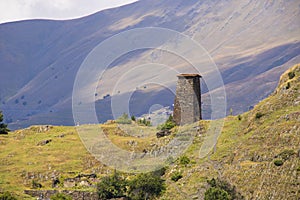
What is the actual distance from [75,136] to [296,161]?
4474 cm

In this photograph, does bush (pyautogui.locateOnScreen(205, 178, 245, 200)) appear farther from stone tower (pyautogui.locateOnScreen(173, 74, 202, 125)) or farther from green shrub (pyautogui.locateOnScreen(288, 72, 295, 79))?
green shrub (pyautogui.locateOnScreen(288, 72, 295, 79))

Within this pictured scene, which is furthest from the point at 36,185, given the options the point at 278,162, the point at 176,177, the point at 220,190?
the point at 278,162

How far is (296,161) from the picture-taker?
236 feet

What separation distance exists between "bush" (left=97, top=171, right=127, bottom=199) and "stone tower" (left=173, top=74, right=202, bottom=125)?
23009mm

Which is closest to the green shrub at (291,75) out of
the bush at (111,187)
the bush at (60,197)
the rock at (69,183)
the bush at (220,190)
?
the bush at (220,190)

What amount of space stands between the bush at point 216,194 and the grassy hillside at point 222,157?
217 cm

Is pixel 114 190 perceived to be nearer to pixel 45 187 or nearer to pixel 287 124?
pixel 45 187

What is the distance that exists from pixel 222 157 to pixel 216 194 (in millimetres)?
11897

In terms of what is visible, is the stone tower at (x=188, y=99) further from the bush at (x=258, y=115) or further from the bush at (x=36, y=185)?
the bush at (x=36, y=185)

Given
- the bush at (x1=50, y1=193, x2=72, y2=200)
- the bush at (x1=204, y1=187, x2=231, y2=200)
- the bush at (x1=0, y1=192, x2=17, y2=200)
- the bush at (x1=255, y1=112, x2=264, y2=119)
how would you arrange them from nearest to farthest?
the bush at (x1=204, y1=187, x2=231, y2=200)
the bush at (x1=0, y1=192, x2=17, y2=200)
the bush at (x1=50, y1=193, x2=72, y2=200)
the bush at (x1=255, y1=112, x2=264, y2=119)

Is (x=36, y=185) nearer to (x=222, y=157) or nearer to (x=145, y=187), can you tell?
(x=145, y=187)

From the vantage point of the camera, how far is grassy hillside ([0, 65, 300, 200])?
236ft

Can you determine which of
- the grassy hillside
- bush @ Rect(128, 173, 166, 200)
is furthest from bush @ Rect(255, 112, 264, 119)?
bush @ Rect(128, 173, 166, 200)

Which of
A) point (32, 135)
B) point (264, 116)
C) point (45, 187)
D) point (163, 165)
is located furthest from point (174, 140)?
point (32, 135)
